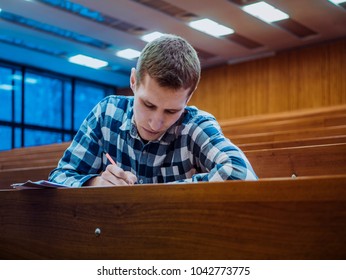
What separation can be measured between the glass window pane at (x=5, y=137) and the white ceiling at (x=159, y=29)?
43 cm

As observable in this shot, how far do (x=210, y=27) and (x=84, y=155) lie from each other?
1.99 m

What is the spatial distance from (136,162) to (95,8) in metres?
1.74

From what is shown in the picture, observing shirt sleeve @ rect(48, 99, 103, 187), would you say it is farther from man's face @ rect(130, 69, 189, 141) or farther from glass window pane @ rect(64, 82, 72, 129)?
glass window pane @ rect(64, 82, 72, 129)

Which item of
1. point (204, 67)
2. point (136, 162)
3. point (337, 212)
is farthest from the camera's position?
point (204, 67)

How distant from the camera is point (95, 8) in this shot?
2.05m

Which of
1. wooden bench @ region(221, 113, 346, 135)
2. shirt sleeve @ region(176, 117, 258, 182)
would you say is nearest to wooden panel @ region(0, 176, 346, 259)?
shirt sleeve @ region(176, 117, 258, 182)

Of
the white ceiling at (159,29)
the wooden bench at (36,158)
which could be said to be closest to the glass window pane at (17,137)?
the white ceiling at (159,29)

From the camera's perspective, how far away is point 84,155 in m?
0.47

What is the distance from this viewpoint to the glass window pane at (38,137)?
290cm

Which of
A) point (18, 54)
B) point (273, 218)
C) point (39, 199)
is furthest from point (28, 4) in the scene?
point (273, 218)

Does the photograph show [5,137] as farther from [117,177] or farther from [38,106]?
[117,177]

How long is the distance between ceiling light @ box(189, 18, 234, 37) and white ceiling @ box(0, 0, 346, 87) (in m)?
0.05

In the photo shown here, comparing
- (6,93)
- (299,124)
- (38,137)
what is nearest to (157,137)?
(299,124)
